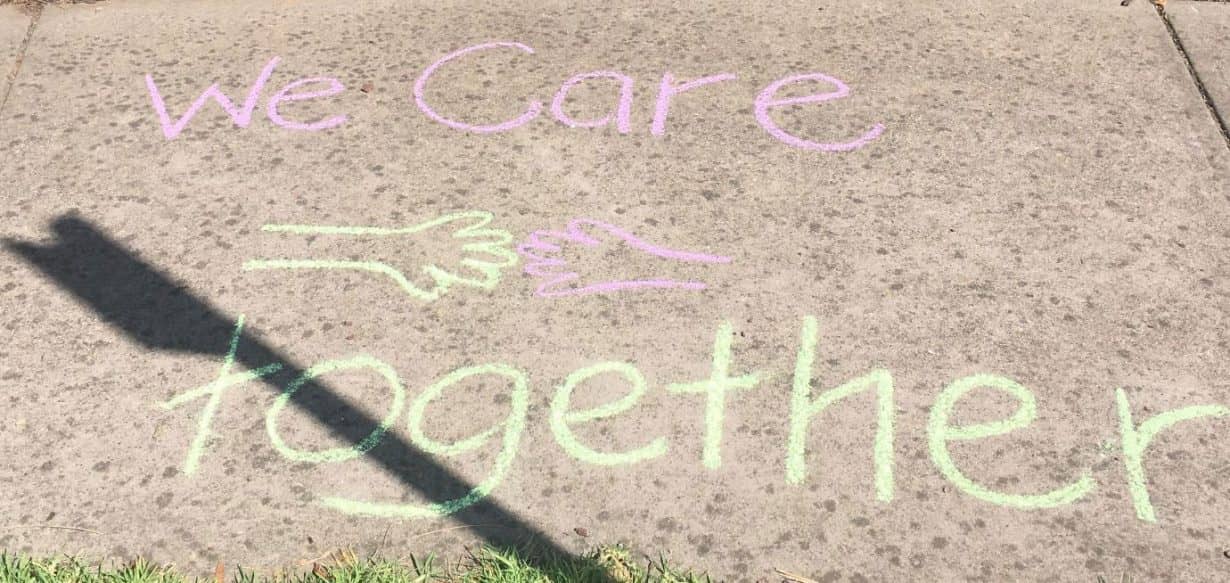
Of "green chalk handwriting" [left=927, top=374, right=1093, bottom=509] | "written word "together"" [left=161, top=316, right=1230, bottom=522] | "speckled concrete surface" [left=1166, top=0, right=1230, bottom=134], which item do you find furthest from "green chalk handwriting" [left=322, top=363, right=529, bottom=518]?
"speckled concrete surface" [left=1166, top=0, right=1230, bottom=134]

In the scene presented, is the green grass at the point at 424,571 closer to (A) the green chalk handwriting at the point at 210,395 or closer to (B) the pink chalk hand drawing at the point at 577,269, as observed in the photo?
(A) the green chalk handwriting at the point at 210,395

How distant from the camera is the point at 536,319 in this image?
10.3 ft

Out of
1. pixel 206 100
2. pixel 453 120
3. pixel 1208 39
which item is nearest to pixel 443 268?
pixel 453 120

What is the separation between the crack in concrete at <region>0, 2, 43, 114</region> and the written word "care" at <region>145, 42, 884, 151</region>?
54 cm

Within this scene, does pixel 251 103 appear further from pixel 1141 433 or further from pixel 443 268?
pixel 1141 433

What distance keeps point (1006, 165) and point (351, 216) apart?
7.44 ft

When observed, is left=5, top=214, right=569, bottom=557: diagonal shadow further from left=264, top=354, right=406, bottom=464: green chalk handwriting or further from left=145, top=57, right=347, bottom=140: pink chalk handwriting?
left=145, top=57, right=347, bottom=140: pink chalk handwriting

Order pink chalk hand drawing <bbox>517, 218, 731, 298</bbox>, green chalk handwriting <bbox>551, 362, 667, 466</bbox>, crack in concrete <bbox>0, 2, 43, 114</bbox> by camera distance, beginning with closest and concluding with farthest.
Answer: green chalk handwriting <bbox>551, 362, 667, 466</bbox> → pink chalk hand drawing <bbox>517, 218, 731, 298</bbox> → crack in concrete <bbox>0, 2, 43, 114</bbox>

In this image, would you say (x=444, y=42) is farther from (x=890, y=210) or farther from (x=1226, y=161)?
(x=1226, y=161)

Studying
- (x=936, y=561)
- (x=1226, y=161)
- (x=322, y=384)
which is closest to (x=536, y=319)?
(x=322, y=384)

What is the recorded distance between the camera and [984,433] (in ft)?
9.07

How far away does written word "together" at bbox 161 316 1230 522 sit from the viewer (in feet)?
8.62

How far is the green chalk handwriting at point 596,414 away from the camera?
8.96 ft

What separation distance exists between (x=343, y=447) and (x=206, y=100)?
202cm
